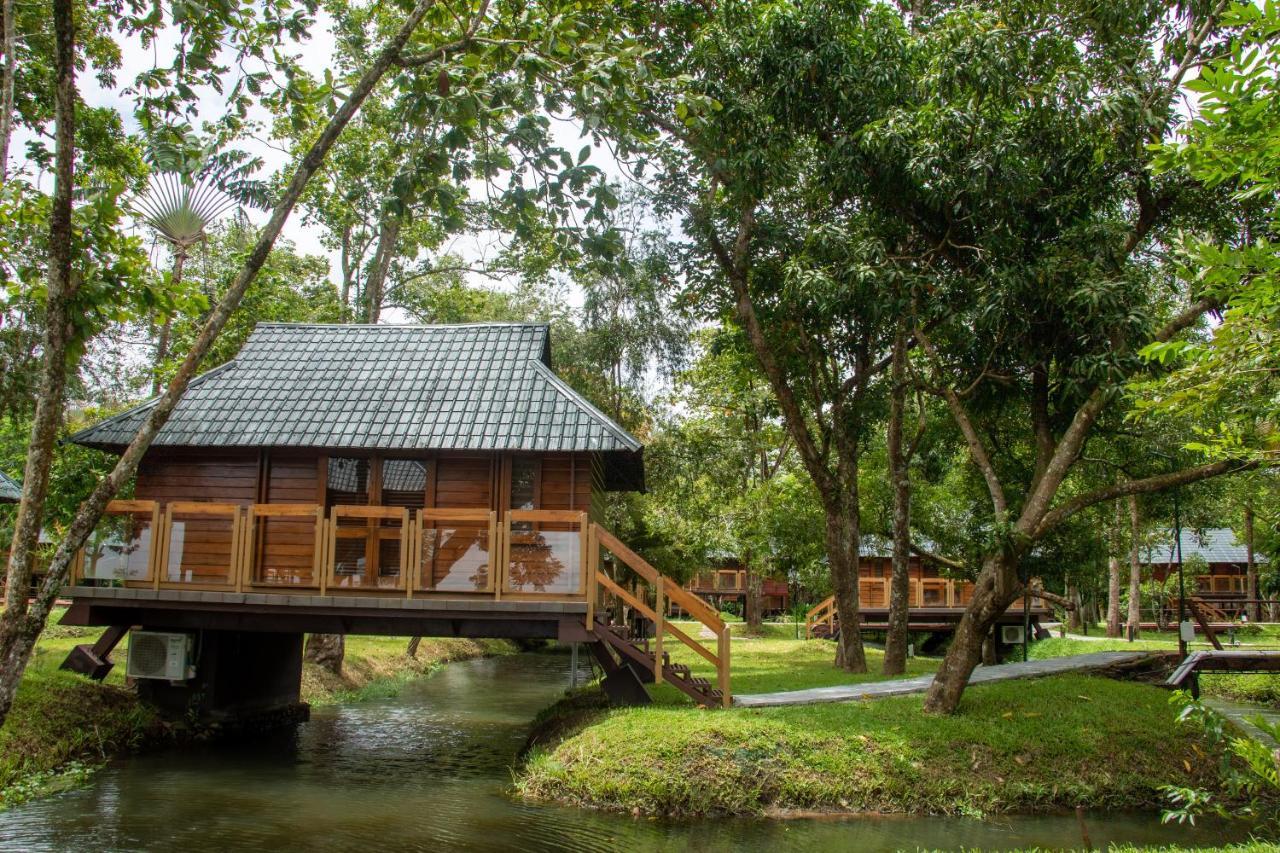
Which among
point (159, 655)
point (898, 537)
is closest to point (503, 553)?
point (159, 655)

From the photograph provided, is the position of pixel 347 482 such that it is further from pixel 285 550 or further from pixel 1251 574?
pixel 1251 574

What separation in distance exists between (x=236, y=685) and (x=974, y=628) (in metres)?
11.6

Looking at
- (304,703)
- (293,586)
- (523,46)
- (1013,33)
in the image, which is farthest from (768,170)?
(304,703)

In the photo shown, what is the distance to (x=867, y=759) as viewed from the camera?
11195 mm

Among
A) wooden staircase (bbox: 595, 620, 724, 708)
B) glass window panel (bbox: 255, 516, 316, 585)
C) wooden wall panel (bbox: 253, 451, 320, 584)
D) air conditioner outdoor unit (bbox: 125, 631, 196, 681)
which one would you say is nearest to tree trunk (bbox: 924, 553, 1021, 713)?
wooden staircase (bbox: 595, 620, 724, 708)

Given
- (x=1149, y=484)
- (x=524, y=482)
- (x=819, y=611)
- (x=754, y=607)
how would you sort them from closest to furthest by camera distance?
(x=1149, y=484)
(x=524, y=482)
(x=819, y=611)
(x=754, y=607)

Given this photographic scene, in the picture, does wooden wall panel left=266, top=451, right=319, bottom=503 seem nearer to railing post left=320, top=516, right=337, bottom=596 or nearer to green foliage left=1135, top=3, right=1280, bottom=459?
railing post left=320, top=516, right=337, bottom=596

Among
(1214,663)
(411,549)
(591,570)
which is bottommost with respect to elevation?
(1214,663)

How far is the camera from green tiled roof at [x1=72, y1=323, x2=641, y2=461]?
46.5 feet

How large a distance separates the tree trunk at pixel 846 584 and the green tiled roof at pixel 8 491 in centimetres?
1724

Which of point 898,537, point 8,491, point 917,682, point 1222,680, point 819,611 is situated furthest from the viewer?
point 819,611

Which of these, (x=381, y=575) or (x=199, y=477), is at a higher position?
(x=199, y=477)

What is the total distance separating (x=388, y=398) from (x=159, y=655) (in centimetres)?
507

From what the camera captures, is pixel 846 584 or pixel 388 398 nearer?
pixel 388 398
